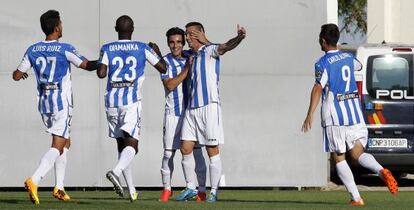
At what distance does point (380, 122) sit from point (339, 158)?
607cm

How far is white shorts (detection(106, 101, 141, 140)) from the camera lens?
16.1 m

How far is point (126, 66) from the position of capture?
53.1ft

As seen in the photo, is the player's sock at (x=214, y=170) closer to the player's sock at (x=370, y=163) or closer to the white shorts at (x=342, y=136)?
the white shorts at (x=342, y=136)

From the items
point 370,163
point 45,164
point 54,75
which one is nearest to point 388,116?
point 370,163

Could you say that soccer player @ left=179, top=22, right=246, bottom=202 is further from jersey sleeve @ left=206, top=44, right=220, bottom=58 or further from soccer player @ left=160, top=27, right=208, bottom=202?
soccer player @ left=160, top=27, right=208, bottom=202

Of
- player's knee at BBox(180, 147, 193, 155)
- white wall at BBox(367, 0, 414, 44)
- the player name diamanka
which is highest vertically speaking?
white wall at BBox(367, 0, 414, 44)

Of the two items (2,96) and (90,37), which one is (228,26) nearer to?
(90,37)

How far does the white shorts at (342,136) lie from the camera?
1617 cm

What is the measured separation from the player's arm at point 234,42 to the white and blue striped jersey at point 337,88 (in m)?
0.96

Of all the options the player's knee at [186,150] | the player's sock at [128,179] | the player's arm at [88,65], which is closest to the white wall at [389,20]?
the player's knee at [186,150]

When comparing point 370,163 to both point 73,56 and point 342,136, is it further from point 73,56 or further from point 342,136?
point 73,56

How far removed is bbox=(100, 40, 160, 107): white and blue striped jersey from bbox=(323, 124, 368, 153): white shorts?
2024 millimetres

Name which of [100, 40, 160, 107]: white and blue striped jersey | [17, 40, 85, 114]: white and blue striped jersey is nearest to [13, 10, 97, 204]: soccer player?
[17, 40, 85, 114]: white and blue striped jersey

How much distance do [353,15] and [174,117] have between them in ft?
120
